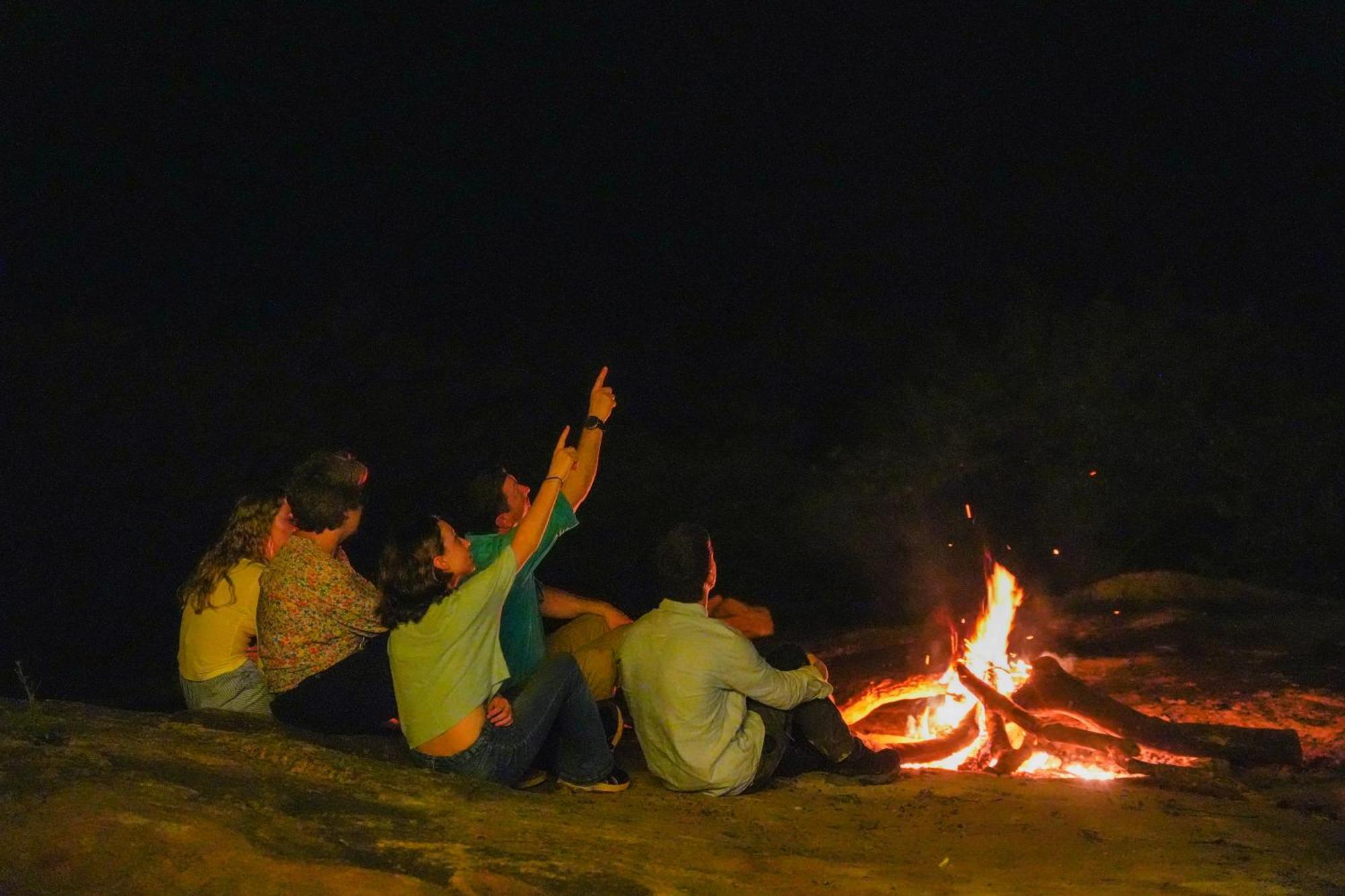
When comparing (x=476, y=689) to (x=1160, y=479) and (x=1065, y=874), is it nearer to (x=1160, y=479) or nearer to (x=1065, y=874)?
(x=1065, y=874)

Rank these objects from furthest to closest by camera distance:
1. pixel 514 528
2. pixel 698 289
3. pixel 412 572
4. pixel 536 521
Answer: pixel 698 289 < pixel 514 528 < pixel 536 521 < pixel 412 572

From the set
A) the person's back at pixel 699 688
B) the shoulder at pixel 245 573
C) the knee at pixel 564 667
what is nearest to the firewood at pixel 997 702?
the person's back at pixel 699 688

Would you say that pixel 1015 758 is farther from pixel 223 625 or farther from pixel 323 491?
pixel 223 625

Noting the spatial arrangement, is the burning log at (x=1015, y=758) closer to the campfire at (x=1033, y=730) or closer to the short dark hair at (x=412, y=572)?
the campfire at (x=1033, y=730)

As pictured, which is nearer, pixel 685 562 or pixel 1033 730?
pixel 685 562

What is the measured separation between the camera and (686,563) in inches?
203

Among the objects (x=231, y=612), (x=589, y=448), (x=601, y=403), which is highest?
(x=601, y=403)

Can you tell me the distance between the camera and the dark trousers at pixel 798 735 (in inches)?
216

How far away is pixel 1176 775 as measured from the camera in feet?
18.9

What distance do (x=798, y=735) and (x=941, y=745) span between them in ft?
3.85

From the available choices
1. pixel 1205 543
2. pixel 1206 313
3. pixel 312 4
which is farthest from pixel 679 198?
pixel 1205 543

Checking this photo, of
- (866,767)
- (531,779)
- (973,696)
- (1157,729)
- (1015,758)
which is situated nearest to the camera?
(531,779)

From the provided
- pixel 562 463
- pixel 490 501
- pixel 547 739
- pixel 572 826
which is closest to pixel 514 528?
pixel 490 501

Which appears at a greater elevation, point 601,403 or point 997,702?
point 601,403
